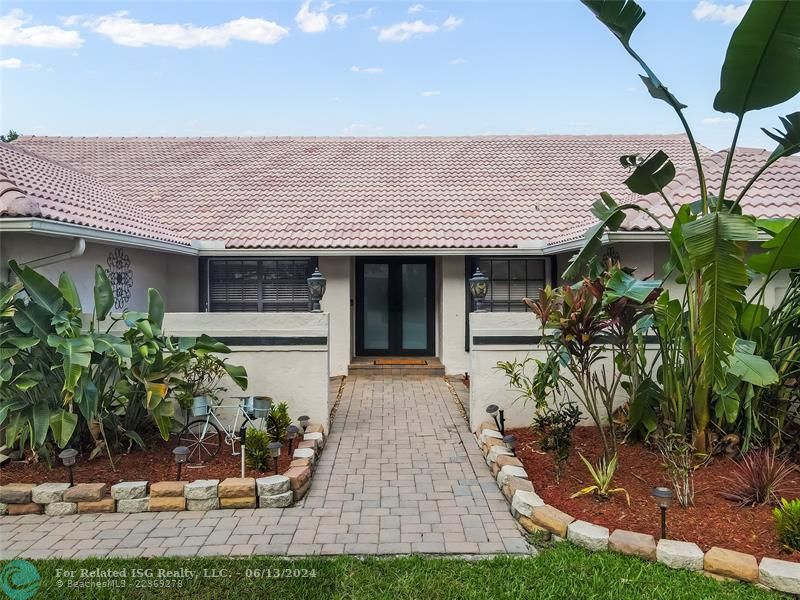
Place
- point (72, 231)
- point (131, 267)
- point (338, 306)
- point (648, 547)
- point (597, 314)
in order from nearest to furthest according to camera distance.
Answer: point (648, 547)
point (597, 314)
point (72, 231)
point (131, 267)
point (338, 306)

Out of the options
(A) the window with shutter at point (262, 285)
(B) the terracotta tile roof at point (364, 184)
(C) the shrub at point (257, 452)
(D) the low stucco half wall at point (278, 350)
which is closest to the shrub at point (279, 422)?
(D) the low stucco half wall at point (278, 350)

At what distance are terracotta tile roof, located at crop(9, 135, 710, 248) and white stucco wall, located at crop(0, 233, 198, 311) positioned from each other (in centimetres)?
85

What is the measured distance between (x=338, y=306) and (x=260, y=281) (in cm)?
191

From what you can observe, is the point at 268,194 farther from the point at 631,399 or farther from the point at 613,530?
the point at 613,530

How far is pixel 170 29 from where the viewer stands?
1221 centimetres

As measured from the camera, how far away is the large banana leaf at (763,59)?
4148 mm

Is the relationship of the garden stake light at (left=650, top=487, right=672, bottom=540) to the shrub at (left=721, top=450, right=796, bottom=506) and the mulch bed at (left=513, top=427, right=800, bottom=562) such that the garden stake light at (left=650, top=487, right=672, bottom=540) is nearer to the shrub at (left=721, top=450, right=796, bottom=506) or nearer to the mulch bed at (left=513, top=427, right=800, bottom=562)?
the mulch bed at (left=513, top=427, right=800, bottom=562)

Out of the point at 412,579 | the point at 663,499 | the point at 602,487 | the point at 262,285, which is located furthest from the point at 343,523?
the point at 262,285

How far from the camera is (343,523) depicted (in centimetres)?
494

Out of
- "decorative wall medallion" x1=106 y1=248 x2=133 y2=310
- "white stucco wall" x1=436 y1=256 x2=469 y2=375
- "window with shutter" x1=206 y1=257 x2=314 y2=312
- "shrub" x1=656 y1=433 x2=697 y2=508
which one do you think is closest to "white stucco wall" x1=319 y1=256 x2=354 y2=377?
"window with shutter" x1=206 y1=257 x2=314 y2=312

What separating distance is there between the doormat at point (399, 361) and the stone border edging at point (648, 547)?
263 inches

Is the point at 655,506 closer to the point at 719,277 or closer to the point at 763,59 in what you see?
the point at 719,277

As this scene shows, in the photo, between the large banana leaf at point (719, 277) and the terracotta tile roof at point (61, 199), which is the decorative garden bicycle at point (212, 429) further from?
the large banana leaf at point (719, 277)

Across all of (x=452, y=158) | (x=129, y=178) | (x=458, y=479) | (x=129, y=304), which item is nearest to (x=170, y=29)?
(x=129, y=178)
